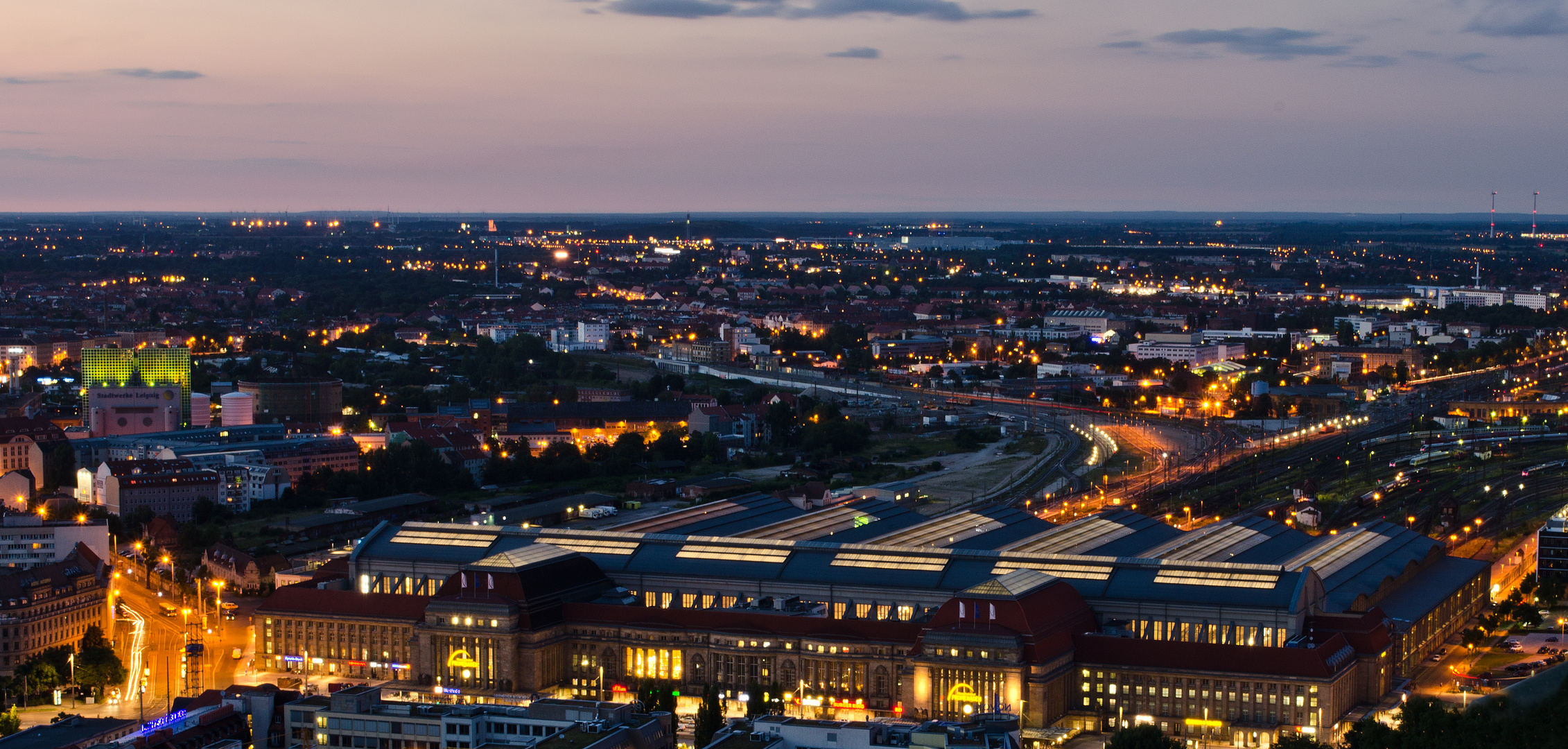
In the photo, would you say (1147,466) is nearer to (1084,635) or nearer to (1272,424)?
(1272,424)

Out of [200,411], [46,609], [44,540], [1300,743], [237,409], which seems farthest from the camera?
[200,411]

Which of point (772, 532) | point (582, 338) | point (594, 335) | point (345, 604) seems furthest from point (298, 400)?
point (345, 604)

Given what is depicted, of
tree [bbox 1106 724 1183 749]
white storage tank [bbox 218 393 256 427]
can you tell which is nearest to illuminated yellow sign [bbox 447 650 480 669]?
tree [bbox 1106 724 1183 749]

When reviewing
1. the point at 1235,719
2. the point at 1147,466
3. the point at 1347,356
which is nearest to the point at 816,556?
the point at 1235,719

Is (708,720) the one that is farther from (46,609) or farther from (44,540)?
(44,540)

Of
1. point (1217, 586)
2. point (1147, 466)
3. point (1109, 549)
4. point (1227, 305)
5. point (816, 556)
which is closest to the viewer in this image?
point (1217, 586)

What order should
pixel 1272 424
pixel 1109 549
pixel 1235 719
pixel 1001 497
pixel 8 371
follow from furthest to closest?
1. pixel 8 371
2. pixel 1272 424
3. pixel 1001 497
4. pixel 1109 549
5. pixel 1235 719
